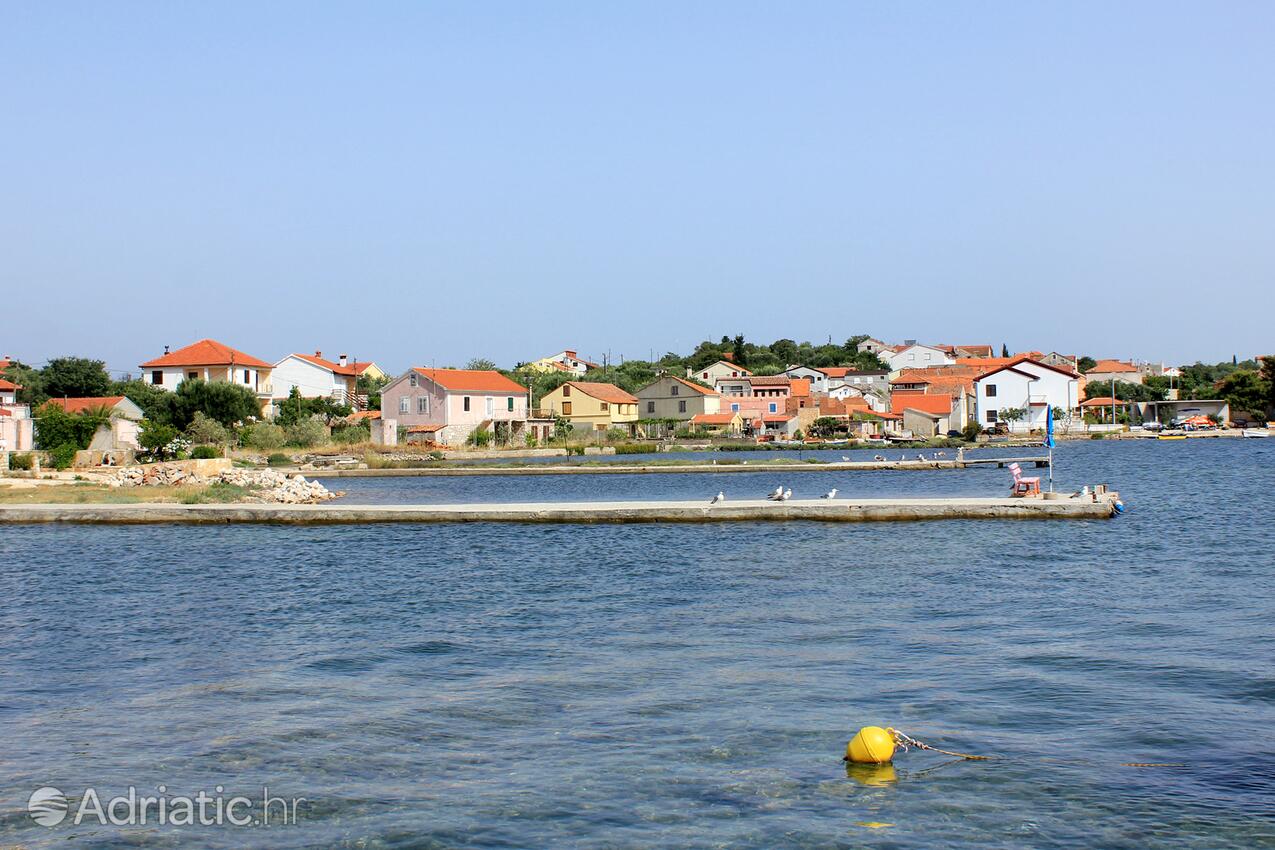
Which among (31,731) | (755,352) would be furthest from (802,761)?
(755,352)

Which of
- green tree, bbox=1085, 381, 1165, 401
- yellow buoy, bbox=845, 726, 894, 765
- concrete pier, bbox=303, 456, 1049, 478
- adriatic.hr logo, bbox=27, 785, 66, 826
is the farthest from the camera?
green tree, bbox=1085, 381, 1165, 401

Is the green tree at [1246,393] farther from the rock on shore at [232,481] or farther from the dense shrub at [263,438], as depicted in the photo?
the rock on shore at [232,481]

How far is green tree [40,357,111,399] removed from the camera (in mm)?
71188

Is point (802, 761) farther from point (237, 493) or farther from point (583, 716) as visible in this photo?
point (237, 493)

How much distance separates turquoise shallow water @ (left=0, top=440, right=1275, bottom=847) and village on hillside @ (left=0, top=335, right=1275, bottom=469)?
30.5 meters

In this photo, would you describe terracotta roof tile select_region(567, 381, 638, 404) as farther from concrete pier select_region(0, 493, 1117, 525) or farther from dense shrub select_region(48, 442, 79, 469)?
concrete pier select_region(0, 493, 1117, 525)

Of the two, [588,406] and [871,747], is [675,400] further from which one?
[871,747]

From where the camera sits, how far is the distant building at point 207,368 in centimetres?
7356

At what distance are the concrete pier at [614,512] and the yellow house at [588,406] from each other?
5249 centimetres

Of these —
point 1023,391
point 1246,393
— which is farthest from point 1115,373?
point 1023,391

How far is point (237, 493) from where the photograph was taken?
3653 centimetres

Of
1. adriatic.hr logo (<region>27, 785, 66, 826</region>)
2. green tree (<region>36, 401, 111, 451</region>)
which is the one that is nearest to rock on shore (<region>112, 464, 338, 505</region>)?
green tree (<region>36, 401, 111, 451</region>)

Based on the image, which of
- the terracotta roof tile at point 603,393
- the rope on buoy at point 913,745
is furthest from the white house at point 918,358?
the rope on buoy at point 913,745

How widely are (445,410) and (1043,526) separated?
159 feet
